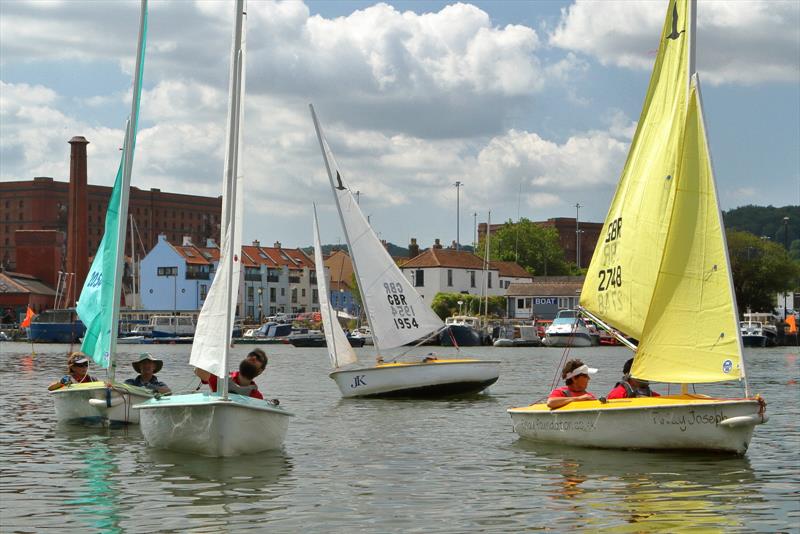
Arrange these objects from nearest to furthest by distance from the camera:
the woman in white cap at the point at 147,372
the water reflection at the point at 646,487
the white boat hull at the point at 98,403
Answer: the water reflection at the point at 646,487 < the white boat hull at the point at 98,403 < the woman in white cap at the point at 147,372

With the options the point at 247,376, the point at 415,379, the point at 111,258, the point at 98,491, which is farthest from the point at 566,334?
the point at 98,491

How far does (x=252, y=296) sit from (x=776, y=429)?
140m

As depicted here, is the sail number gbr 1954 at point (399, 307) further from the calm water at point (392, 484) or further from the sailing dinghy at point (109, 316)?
the sailing dinghy at point (109, 316)

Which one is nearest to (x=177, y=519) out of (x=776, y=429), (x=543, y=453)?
(x=543, y=453)

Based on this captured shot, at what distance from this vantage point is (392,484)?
1886 cm

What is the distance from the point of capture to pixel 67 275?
5571 inches

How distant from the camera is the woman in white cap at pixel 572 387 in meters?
22.5

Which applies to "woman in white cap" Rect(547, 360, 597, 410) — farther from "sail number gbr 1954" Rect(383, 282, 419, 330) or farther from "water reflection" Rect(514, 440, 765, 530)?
"sail number gbr 1954" Rect(383, 282, 419, 330)

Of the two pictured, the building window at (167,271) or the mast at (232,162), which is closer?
the mast at (232,162)

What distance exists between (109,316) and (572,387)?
10800mm

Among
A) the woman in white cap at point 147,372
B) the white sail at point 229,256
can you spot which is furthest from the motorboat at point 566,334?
the white sail at point 229,256

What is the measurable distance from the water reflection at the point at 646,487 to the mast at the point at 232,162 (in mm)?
5663

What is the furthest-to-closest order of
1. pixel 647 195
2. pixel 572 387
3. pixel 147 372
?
1. pixel 147 372
2. pixel 647 195
3. pixel 572 387

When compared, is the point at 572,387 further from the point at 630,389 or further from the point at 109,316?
the point at 109,316
